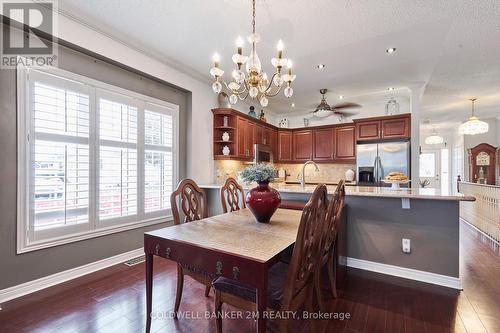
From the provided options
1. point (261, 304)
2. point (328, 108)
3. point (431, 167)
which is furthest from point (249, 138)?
point (431, 167)

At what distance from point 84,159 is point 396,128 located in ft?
16.6

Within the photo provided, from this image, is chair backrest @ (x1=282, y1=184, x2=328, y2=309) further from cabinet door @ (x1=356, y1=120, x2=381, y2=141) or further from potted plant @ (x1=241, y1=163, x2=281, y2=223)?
cabinet door @ (x1=356, y1=120, x2=381, y2=141)

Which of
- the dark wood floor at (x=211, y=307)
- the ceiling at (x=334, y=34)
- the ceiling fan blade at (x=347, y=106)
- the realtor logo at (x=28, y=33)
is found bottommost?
the dark wood floor at (x=211, y=307)

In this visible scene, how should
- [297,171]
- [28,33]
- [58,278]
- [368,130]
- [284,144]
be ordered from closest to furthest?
1. [28,33]
2. [58,278]
3. [368,130]
4. [284,144]
5. [297,171]

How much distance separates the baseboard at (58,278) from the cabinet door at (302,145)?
4321 millimetres

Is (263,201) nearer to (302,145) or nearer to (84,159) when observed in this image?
A: (84,159)

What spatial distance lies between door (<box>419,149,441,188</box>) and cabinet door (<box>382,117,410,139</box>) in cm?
637

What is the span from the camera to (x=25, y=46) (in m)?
2.25

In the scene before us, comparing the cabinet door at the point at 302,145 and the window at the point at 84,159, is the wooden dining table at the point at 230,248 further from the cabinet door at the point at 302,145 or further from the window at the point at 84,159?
the cabinet door at the point at 302,145

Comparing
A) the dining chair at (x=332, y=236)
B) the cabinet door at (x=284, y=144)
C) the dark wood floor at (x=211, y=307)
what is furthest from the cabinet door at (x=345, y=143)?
the dining chair at (x=332, y=236)

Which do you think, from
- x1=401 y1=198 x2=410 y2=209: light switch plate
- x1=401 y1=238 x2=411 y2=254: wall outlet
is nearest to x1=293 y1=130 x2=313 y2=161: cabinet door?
x1=401 y1=198 x2=410 y2=209: light switch plate

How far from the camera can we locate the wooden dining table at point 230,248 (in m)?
1.20

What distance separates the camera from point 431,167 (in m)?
9.62

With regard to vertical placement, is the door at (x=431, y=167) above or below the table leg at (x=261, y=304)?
above
